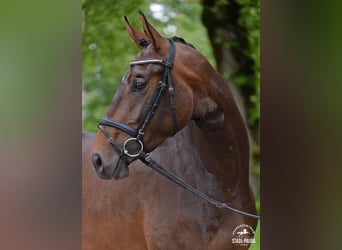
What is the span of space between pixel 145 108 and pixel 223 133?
0.47m

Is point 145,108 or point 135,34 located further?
point 135,34

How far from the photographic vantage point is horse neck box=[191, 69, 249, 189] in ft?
→ 6.38

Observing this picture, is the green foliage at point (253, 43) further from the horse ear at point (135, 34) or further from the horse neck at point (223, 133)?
the horse ear at point (135, 34)

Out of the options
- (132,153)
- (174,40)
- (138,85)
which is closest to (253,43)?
(174,40)

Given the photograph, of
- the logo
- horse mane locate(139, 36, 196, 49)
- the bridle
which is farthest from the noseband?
the logo

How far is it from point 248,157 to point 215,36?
0.73 m

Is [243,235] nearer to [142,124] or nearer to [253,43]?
[142,124]

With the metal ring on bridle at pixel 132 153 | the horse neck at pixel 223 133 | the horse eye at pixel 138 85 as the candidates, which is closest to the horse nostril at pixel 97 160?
the metal ring on bridle at pixel 132 153

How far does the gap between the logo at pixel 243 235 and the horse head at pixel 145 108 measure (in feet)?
2.38

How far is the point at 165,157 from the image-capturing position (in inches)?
81.6

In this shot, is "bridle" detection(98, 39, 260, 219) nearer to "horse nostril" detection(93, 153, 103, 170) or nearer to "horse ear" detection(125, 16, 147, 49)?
"horse nostril" detection(93, 153, 103, 170)
